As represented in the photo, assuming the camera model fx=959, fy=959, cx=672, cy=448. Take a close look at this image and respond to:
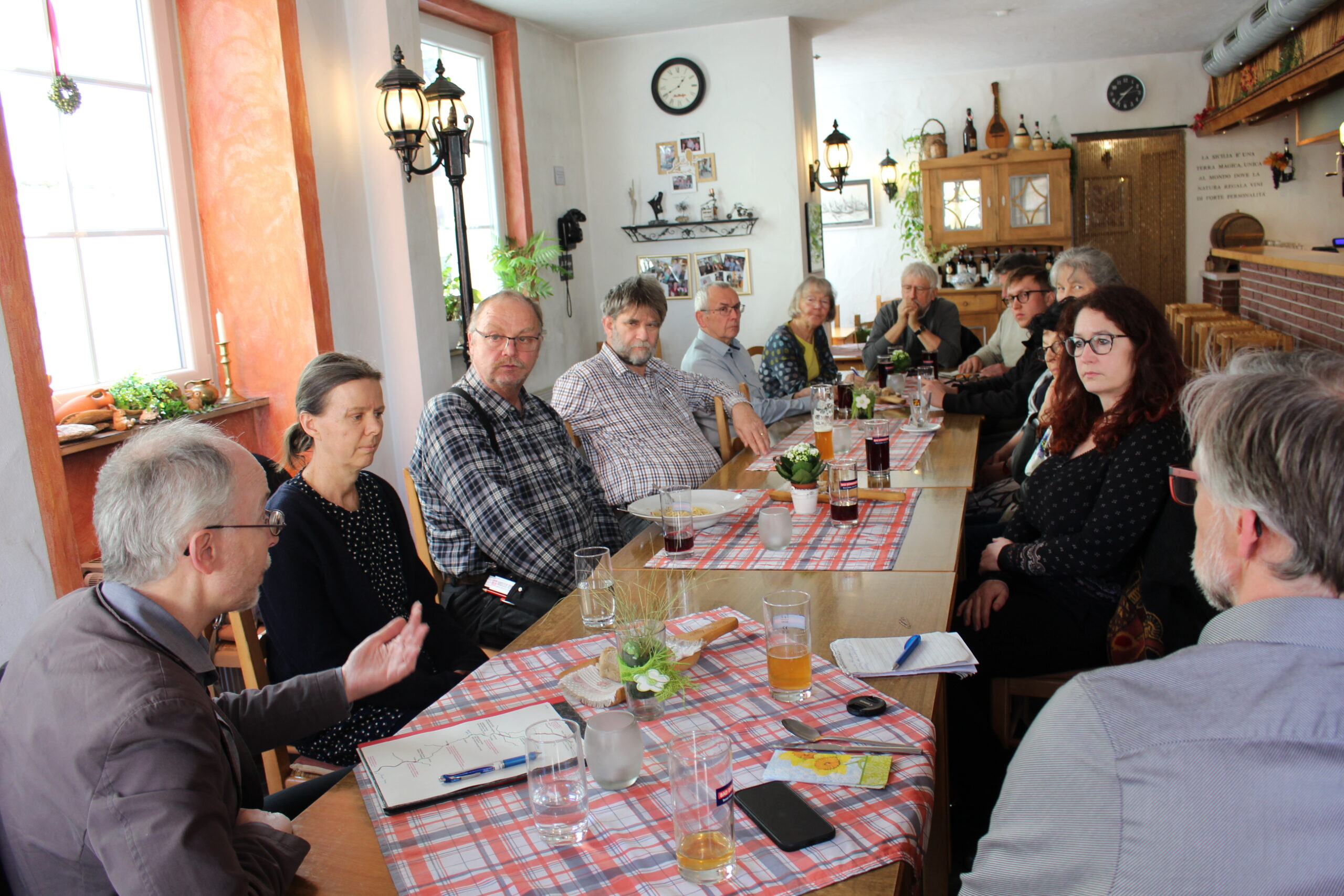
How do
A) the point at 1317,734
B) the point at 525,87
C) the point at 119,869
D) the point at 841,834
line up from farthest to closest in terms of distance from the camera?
1. the point at 525,87
2. the point at 841,834
3. the point at 119,869
4. the point at 1317,734

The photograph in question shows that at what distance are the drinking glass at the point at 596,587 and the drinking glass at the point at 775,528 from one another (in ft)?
1.66

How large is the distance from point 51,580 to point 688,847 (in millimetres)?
2224

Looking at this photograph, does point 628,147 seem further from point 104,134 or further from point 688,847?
point 688,847

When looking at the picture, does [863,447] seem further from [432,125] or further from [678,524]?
[432,125]

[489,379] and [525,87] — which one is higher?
[525,87]

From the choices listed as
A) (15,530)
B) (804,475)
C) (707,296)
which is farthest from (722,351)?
(15,530)

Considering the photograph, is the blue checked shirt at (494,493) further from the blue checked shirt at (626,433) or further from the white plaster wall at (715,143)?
the white plaster wall at (715,143)

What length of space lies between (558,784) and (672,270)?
550cm

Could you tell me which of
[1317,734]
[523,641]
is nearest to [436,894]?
[523,641]

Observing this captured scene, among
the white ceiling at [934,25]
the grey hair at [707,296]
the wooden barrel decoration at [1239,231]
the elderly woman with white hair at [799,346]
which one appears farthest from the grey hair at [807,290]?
the wooden barrel decoration at [1239,231]

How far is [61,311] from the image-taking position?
3.05 metres

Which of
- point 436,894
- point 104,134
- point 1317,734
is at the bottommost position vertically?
point 436,894

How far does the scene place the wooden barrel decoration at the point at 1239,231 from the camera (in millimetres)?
9086

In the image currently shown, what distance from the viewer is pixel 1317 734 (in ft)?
2.64
